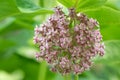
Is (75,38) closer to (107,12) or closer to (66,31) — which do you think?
(66,31)

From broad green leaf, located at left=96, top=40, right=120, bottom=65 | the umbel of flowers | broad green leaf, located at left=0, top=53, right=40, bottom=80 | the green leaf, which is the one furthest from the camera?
broad green leaf, located at left=0, top=53, right=40, bottom=80

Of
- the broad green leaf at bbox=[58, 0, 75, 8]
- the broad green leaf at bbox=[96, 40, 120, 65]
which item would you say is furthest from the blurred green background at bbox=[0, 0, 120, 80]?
the broad green leaf at bbox=[58, 0, 75, 8]

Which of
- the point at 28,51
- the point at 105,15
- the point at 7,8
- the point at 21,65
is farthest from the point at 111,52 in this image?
the point at 28,51

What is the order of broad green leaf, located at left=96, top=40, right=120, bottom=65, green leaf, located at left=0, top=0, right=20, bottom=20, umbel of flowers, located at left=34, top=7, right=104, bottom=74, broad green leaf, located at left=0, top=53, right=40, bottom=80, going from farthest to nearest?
broad green leaf, located at left=0, top=53, right=40, bottom=80 < broad green leaf, located at left=96, top=40, right=120, bottom=65 < green leaf, located at left=0, top=0, right=20, bottom=20 < umbel of flowers, located at left=34, top=7, right=104, bottom=74

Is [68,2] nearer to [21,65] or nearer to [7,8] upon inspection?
[7,8]

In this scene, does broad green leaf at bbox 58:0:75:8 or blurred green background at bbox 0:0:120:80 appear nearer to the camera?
broad green leaf at bbox 58:0:75:8

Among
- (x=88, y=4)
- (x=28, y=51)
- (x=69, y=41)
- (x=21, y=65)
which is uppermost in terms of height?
(x=28, y=51)

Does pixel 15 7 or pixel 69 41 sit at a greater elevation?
pixel 15 7

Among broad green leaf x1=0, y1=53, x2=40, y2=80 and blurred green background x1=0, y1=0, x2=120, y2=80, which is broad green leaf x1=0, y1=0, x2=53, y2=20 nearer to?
blurred green background x1=0, y1=0, x2=120, y2=80
